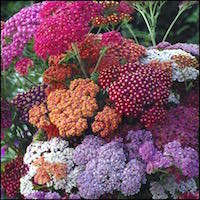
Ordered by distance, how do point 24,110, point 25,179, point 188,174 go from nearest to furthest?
point 188,174
point 25,179
point 24,110

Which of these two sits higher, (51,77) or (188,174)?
(51,77)

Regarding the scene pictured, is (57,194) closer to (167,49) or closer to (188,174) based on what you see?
(188,174)

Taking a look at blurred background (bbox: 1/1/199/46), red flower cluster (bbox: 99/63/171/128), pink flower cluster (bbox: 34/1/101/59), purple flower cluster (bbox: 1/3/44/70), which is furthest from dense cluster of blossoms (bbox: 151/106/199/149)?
blurred background (bbox: 1/1/199/46)

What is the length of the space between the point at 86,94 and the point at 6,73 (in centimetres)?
31

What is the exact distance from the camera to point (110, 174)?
1318mm

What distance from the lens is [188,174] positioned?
129 cm

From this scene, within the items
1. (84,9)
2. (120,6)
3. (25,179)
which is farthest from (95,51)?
(25,179)

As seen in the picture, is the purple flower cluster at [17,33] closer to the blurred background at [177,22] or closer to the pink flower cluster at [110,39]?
the pink flower cluster at [110,39]

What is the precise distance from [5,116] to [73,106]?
20cm

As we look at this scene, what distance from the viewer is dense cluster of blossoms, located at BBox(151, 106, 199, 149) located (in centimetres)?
135

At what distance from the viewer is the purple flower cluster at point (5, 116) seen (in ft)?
4.93

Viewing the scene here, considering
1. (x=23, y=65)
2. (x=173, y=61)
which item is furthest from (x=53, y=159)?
(x=173, y=61)

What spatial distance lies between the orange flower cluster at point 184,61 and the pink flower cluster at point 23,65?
335 mm

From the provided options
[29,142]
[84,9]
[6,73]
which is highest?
[84,9]
